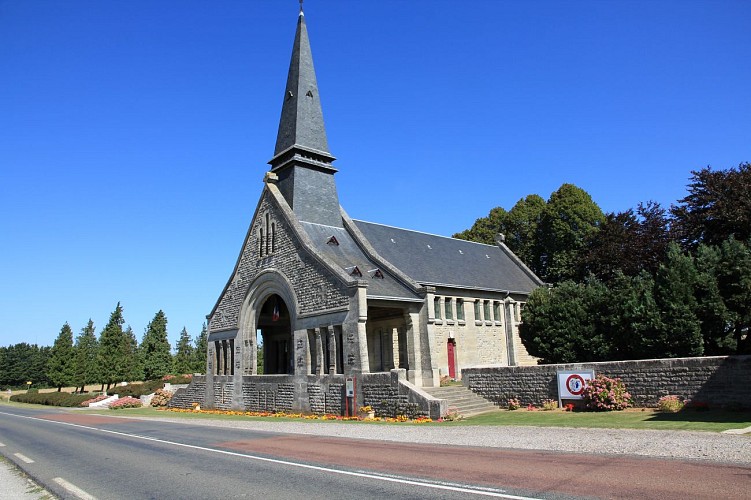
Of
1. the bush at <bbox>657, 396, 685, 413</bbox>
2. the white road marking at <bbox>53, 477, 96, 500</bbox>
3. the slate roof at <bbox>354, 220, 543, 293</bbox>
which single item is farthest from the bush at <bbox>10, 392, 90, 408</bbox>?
the bush at <bbox>657, 396, 685, 413</bbox>

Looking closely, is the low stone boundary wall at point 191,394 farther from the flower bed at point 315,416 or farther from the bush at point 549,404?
the bush at point 549,404

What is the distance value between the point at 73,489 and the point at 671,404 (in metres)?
16.9

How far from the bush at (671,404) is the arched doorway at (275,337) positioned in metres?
21.9

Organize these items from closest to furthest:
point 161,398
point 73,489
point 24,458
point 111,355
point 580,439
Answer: point 73,489
point 580,439
point 24,458
point 161,398
point 111,355

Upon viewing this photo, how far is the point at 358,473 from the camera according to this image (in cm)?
866

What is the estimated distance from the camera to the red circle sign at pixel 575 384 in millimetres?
19000

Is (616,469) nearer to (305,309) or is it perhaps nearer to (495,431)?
(495,431)

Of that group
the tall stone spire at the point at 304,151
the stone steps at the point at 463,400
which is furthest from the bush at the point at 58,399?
the stone steps at the point at 463,400

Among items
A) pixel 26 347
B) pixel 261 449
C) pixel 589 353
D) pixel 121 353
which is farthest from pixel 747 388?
pixel 26 347

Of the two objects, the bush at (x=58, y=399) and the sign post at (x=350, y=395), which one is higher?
the sign post at (x=350, y=395)

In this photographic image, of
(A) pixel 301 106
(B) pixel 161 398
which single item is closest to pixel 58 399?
(B) pixel 161 398

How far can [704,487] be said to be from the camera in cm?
685

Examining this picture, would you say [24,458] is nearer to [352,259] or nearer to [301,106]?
[352,259]

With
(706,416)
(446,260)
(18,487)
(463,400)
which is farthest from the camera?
(446,260)
